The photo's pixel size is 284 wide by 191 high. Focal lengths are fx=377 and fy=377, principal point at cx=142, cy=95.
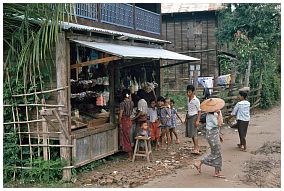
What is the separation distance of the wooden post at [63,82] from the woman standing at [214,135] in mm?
2427

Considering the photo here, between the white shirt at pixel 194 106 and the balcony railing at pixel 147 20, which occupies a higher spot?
the balcony railing at pixel 147 20

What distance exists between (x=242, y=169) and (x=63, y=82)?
12.6 ft

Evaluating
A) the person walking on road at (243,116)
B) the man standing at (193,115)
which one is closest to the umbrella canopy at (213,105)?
the man standing at (193,115)

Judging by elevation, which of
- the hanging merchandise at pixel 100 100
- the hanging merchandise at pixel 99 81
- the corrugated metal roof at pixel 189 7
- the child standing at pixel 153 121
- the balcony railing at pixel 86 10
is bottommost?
the child standing at pixel 153 121

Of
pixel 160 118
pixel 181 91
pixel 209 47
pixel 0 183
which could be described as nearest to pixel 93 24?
pixel 160 118

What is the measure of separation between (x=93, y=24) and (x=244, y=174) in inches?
207

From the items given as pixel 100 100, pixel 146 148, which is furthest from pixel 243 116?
pixel 100 100

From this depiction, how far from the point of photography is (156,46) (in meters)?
11.1

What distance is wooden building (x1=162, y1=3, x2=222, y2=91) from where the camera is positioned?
22.2 meters

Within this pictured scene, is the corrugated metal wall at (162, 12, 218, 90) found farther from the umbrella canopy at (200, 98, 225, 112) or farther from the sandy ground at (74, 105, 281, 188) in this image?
the umbrella canopy at (200, 98, 225, 112)

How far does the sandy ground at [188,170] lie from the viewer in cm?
655

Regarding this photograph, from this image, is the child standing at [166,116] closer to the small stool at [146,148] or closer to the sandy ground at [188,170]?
the sandy ground at [188,170]

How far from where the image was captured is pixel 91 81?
8609 mm

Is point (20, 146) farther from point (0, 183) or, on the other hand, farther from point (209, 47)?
point (209, 47)
